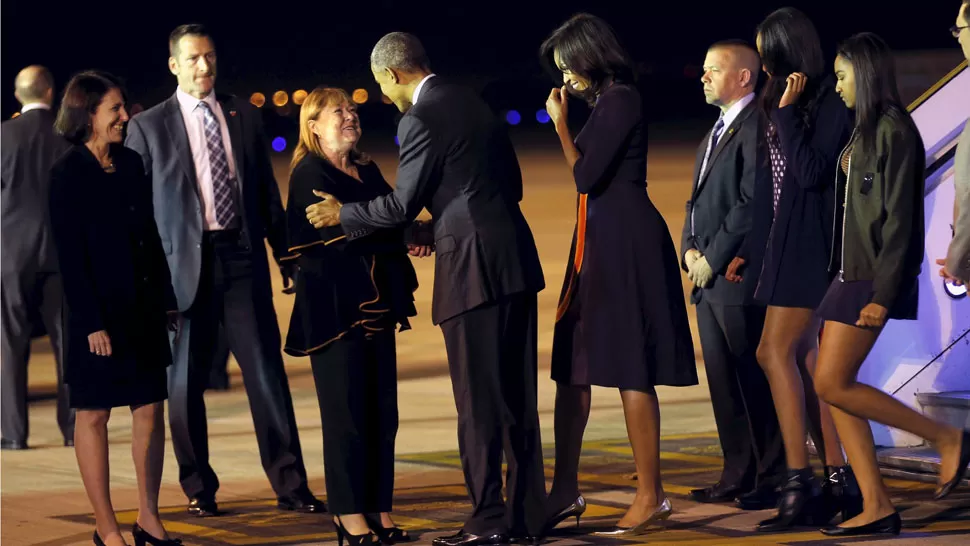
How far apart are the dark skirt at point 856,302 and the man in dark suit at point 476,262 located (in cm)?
100

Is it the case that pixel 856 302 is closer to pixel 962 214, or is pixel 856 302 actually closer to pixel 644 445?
pixel 962 214

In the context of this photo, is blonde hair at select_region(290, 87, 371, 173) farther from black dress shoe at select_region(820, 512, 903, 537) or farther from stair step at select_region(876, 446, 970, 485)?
stair step at select_region(876, 446, 970, 485)

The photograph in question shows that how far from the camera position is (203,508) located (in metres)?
6.89

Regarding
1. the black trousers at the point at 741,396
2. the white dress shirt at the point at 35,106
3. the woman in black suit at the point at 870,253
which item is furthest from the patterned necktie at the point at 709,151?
the white dress shirt at the point at 35,106

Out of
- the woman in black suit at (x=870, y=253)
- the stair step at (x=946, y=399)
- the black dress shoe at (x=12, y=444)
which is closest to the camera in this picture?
the woman in black suit at (x=870, y=253)

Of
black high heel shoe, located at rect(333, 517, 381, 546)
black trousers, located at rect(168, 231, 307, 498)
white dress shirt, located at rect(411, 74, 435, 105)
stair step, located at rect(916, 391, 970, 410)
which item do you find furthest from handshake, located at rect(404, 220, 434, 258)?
stair step, located at rect(916, 391, 970, 410)

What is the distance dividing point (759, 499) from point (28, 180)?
433cm

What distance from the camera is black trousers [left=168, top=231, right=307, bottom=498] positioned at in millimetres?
6945

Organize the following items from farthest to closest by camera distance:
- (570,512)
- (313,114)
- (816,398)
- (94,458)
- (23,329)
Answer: (23,329)
(816,398)
(570,512)
(313,114)
(94,458)

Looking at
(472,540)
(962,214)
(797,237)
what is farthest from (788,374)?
(472,540)

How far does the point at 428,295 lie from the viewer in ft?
47.0

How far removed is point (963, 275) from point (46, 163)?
196 inches

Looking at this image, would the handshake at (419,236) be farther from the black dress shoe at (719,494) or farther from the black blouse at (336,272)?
the black dress shoe at (719,494)

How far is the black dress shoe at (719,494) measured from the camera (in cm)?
682
